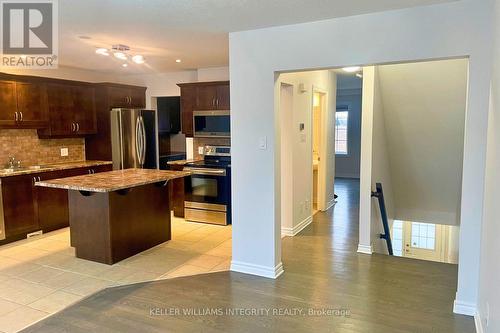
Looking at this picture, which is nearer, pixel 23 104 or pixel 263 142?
pixel 263 142

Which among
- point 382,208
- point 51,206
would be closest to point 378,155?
point 382,208

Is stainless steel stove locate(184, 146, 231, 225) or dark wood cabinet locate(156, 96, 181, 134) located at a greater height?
dark wood cabinet locate(156, 96, 181, 134)

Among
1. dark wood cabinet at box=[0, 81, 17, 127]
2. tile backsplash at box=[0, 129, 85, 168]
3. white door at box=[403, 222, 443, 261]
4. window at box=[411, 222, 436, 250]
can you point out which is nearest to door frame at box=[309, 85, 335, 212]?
white door at box=[403, 222, 443, 261]

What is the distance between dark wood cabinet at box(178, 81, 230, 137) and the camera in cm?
565

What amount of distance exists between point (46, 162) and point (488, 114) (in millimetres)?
5809

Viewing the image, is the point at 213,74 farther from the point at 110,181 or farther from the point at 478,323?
the point at 478,323

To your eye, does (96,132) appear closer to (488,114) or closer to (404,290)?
(404,290)

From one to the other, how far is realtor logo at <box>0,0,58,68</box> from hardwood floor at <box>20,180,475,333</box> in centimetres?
246

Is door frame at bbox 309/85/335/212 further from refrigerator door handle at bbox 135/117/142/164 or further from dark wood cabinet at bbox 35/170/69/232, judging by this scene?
dark wood cabinet at bbox 35/170/69/232

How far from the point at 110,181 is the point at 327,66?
2496 millimetres

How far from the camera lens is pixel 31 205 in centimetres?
487

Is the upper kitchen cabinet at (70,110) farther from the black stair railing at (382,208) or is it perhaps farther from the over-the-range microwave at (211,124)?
the black stair railing at (382,208)

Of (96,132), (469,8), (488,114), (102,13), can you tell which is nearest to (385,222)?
(488,114)

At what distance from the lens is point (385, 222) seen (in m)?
4.82
